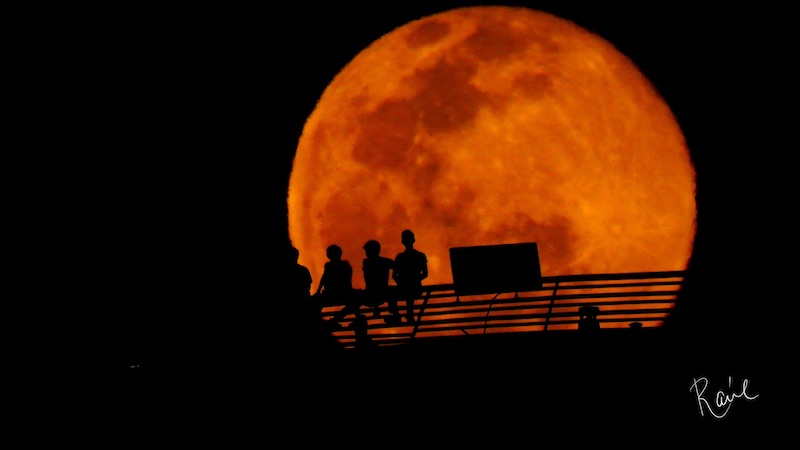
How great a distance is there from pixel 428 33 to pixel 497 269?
Result: 6.83 m

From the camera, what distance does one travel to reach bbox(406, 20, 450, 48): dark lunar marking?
14398 millimetres

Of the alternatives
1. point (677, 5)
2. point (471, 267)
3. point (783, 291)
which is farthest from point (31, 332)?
point (677, 5)

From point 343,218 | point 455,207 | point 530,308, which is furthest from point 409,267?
point 343,218

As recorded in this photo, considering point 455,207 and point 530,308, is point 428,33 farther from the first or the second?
point 530,308

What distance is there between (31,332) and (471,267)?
21.6 feet

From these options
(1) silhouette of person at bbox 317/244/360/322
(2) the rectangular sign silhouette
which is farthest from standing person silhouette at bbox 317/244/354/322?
(2) the rectangular sign silhouette

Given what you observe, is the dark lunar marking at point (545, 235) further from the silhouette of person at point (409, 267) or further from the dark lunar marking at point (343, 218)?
the silhouette of person at point (409, 267)

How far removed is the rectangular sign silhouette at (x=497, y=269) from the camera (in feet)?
29.3

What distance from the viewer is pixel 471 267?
355 inches
